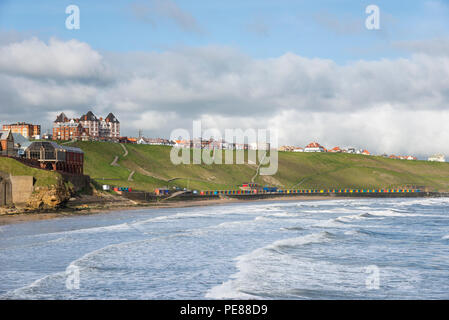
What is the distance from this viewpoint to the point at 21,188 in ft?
277

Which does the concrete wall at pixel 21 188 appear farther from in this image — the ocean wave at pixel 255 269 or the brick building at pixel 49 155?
the ocean wave at pixel 255 269

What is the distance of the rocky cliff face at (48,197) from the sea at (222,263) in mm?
24457

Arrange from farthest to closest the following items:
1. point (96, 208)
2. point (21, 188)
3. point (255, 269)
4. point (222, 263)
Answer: point (96, 208) < point (21, 188) < point (222, 263) < point (255, 269)

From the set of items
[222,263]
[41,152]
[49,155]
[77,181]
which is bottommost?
[222,263]

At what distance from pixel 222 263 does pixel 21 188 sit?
5947 cm

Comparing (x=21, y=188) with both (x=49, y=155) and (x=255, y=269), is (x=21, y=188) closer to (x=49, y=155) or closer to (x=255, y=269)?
(x=49, y=155)

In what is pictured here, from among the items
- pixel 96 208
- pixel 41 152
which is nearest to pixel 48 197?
pixel 96 208

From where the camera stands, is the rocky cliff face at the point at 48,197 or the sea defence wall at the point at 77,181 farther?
the sea defence wall at the point at 77,181

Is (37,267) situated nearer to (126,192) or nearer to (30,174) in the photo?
(30,174)

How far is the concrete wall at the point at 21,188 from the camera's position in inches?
3287

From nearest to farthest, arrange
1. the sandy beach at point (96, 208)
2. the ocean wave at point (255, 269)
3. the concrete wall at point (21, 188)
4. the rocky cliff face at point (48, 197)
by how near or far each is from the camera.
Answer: the ocean wave at point (255, 269)
the sandy beach at point (96, 208)
the concrete wall at point (21, 188)
the rocky cliff face at point (48, 197)

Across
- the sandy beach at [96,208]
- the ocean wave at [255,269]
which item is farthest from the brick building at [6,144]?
the ocean wave at [255,269]
